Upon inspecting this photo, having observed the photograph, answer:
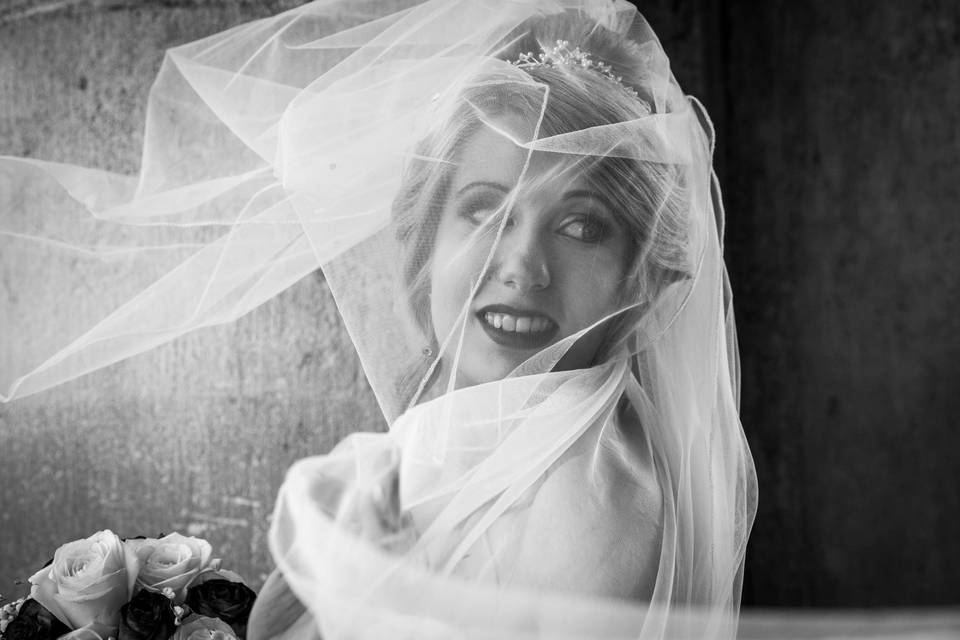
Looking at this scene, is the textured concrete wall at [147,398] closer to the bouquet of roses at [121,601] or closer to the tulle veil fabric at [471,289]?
the tulle veil fabric at [471,289]

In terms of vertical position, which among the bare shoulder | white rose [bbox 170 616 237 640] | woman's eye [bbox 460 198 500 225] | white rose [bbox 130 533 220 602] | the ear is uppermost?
woman's eye [bbox 460 198 500 225]

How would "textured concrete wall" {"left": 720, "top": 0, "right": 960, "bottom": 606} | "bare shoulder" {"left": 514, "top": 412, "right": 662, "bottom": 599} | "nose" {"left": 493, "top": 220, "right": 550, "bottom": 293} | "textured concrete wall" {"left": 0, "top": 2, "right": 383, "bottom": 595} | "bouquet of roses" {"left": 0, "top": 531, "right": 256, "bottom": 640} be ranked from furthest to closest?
"textured concrete wall" {"left": 720, "top": 0, "right": 960, "bottom": 606} < "textured concrete wall" {"left": 0, "top": 2, "right": 383, "bottom": 595} < "bouquet of roses" {"left": 0, "top": 531, "right": 256, "bottom": 640} < "nose" {"left": 493, "top": 220, "right": 550, "bottom": 293} < "bare shoulder" {"left": 514, "top": 412, "right": 662, "bottom": 599}

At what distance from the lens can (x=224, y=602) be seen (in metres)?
1.20

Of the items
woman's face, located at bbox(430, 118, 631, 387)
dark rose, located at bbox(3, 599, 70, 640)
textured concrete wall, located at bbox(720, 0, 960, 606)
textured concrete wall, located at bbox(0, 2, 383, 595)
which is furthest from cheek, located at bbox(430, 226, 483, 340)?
textured concrete wall, located at bbox(720, 0, 960, 606)

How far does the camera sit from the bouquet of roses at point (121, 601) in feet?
3.80

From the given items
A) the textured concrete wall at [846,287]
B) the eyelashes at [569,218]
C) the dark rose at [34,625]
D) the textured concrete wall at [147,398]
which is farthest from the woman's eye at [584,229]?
the textured concrete wall at [846,287]

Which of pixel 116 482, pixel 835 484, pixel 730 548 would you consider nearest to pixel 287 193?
pixel 730 548

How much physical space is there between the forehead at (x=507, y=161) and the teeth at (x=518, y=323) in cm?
16

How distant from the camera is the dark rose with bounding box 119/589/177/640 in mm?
1138

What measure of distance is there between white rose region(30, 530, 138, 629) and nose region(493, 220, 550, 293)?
0.64 metres

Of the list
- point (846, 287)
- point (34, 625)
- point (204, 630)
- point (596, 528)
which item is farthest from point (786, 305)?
point (34, 625)

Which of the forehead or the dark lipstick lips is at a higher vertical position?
the forehead

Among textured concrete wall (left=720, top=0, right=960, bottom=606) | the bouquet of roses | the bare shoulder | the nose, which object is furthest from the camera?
textured concrete wall (left=720, top=0, right=960, bottom=606)

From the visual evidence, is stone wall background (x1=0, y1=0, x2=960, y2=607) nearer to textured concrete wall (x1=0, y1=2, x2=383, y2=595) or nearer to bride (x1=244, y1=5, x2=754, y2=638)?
textured concrete wall (x1=0, y1=2, x2=383, y2=595)
